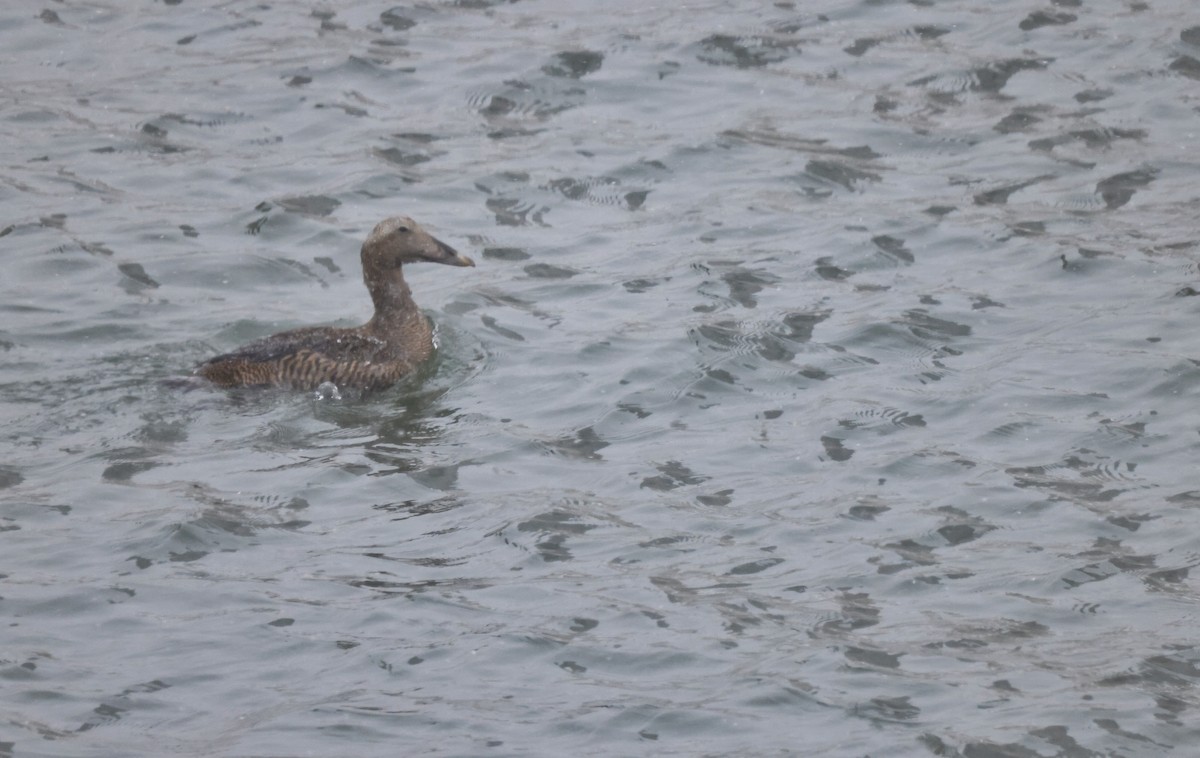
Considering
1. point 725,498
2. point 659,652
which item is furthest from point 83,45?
point 659,652

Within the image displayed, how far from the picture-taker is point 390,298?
11422mm

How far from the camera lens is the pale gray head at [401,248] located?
11375mm

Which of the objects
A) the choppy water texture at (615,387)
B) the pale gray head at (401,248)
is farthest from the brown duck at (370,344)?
the choppy water texture at (615,387)

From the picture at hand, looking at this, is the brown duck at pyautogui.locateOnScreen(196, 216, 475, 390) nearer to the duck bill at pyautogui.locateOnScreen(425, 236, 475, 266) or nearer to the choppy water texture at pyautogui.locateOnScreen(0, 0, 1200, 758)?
the duck bill at pyautogui.locateOnScreen(425, 236, 475, 266)

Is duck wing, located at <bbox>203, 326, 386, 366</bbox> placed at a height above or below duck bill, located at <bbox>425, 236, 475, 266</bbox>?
below

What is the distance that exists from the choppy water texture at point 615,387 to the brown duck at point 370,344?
17cm

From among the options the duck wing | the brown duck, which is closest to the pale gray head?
the brown duck

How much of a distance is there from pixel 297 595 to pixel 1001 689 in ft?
10.5

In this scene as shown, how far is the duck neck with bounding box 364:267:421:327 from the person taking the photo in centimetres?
1136

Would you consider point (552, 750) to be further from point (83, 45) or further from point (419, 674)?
point (83, 45)

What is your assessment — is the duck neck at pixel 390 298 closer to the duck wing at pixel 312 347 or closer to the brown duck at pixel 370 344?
the brown duck at pixel 370 344

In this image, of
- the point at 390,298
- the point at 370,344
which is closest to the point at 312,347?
the point at 370,344

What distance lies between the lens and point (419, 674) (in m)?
7.47

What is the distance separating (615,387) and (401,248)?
5.89 feet
